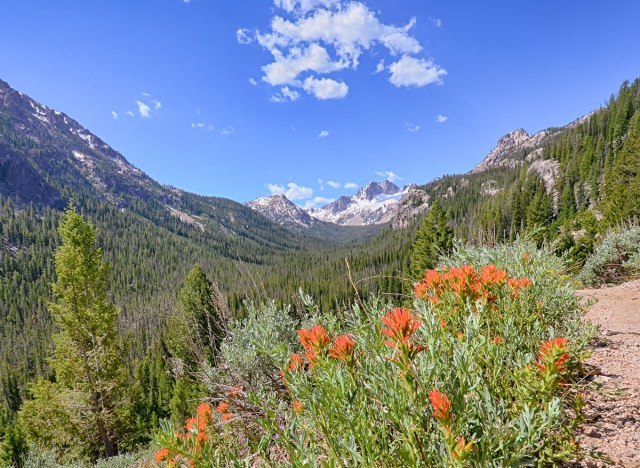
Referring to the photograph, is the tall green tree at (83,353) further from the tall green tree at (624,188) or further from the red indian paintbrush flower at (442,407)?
the tall green tree at (624,188)

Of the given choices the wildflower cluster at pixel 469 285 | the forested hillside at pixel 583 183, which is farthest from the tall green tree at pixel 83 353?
the forested hillside at pixel 583 183

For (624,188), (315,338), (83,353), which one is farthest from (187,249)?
(315,338)

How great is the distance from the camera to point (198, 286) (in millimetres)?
28656

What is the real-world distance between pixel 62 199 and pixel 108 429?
23662cm

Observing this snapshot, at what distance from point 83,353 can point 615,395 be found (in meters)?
12.9

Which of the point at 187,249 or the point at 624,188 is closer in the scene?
the point at 624,188

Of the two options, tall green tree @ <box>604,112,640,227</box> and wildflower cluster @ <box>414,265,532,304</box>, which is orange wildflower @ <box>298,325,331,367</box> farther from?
tall green tree @ <box>604,112,640,227</box>

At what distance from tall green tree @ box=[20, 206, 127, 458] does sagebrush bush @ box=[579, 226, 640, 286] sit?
53.5ft

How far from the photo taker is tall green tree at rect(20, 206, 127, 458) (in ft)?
33.8

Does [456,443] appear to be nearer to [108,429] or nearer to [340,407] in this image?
[340,407]

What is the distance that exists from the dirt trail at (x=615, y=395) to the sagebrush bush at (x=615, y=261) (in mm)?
6855

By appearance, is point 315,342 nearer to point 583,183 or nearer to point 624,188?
point 624,188

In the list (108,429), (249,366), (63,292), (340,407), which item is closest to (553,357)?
(340,407)

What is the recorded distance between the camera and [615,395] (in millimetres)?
2117
